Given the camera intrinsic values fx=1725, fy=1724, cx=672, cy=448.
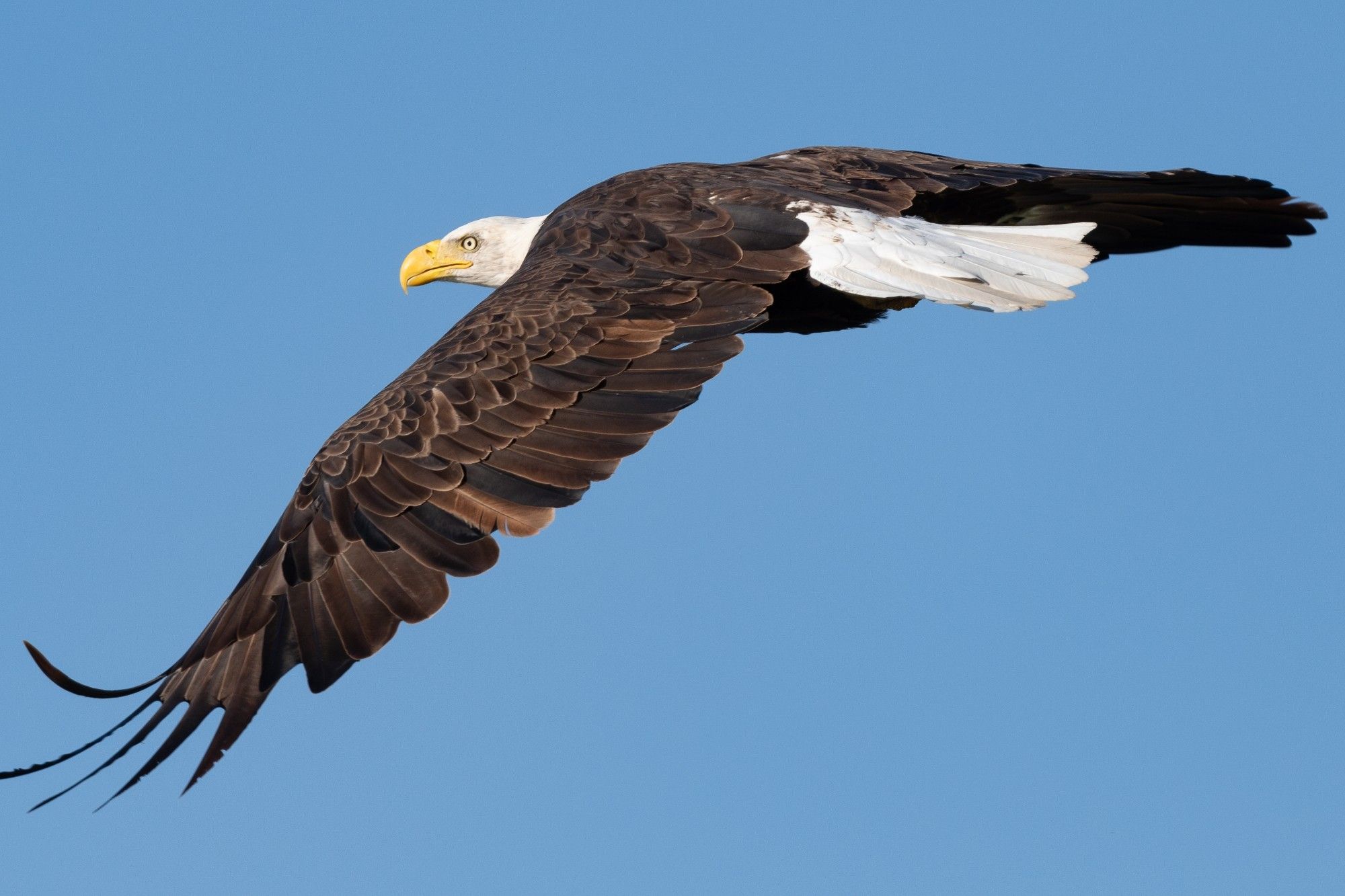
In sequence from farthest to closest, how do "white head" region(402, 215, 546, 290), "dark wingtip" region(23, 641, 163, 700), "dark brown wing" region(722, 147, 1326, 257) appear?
"white head" region(402, 215, 546, 290), "dark brown wing" region(722, 147, 1326, 257), "dark wingtip" region(23, 641, 163, 700)

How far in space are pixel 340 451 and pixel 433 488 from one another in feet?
1.40

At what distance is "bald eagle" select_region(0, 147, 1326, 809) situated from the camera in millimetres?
6051

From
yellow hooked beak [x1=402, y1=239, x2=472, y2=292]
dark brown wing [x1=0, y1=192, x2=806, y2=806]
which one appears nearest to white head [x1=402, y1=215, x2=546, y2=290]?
yellow hooked beak [x1=402, y1=239, x2=472, y2=292]

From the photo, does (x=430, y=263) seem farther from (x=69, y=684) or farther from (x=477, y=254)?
(x=69, y=684)

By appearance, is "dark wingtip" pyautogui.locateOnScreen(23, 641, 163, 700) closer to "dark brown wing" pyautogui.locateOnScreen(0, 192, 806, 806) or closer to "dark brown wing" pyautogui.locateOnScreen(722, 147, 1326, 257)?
"dark brown wing" pyautogui.locateOnScreen(0, 192, 806, 806)


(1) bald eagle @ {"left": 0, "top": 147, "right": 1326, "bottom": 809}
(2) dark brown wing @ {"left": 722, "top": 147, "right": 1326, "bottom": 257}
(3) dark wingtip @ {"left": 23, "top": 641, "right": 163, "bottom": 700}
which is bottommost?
(3) dark wingtip @ {"left": 23, "top": 641, "right": 163, "bottom": 700}

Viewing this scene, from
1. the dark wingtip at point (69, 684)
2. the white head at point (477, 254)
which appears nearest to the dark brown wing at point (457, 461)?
the dark wingtip at point (69, 684)

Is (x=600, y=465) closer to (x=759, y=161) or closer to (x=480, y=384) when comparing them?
(x=480, y=384)

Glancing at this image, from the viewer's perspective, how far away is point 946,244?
7.20 m

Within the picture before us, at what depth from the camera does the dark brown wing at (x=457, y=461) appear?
6.00 meters

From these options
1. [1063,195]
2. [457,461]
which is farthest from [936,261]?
[457,461]

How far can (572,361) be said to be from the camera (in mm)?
6512

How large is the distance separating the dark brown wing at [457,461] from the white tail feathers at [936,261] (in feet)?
0.83

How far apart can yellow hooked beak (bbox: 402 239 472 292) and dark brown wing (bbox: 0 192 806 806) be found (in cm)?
271
